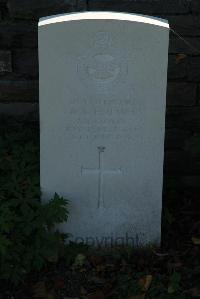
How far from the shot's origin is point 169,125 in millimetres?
4102

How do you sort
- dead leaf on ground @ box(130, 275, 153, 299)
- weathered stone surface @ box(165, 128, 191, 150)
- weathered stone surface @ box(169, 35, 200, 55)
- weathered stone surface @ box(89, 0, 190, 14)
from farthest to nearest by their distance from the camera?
weathered stone surface @ box(165, 128, 191, 150)
weathered stone surface @ box(169, 35, 200, 55)
weathered stone surface @ box(89, 0, 190, 14)
dead leaf on ground @ box(130, 275, 153, 299)

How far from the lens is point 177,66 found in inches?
156

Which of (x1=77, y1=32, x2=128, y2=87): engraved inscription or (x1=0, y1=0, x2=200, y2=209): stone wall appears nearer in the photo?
(x1=77, y1=32, x2=128, y2=87): engraved inscription

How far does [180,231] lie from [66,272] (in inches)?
33.8

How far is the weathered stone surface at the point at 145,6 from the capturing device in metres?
3.80

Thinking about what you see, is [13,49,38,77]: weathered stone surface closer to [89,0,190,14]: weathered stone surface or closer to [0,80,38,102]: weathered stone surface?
[0,80,38,102]: weathered stone surface

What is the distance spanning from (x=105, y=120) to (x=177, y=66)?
95 cm

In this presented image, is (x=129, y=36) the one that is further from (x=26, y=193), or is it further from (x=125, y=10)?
(x=26, y=193)

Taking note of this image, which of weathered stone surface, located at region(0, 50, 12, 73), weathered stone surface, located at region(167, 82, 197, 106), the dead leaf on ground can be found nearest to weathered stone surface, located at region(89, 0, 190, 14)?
weathered stone surface, located at region(167, 82, 197, 106)

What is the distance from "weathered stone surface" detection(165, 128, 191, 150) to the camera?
162 inches

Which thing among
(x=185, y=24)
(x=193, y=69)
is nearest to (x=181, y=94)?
(x=193, y=69)

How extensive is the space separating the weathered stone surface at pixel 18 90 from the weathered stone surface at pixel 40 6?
47 centimetres

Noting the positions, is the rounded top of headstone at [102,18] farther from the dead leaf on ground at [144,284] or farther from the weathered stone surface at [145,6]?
the dead leaf on ground at [144,284]

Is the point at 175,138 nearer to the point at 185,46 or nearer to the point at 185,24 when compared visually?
the point at 185,46
